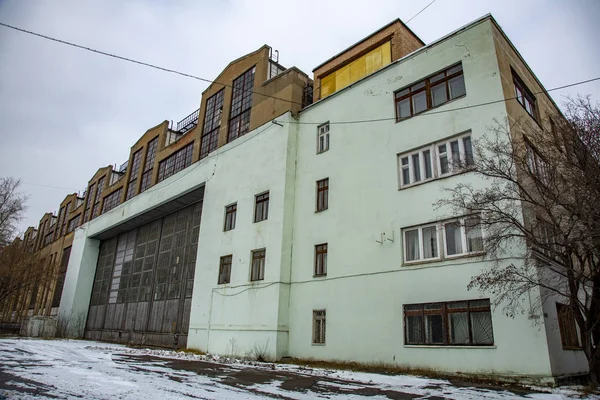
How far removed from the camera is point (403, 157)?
48.7ft

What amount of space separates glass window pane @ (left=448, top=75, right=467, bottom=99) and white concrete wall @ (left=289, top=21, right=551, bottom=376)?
29 centimetres

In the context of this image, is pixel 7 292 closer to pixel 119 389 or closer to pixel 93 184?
pixel 93 184

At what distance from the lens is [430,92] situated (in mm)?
14812

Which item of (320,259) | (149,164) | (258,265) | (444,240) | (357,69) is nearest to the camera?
(444,240)

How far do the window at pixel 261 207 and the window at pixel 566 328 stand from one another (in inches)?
453

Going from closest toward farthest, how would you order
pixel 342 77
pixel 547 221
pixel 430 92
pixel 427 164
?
pixel 547 221, pixel 427 164, pixel 430 92, pixel 342 77

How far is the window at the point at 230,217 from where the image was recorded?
2076 cm

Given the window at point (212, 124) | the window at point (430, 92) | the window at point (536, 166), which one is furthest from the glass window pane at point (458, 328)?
the window at point (212, 124)

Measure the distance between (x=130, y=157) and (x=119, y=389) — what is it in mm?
32235

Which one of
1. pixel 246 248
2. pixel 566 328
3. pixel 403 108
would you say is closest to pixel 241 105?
pixel 246 248

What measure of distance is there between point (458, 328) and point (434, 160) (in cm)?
533

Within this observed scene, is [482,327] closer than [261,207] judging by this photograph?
Yes

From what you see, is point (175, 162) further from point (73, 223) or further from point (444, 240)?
point (73, 223)

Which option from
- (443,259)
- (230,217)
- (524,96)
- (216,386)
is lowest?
(216,386)
